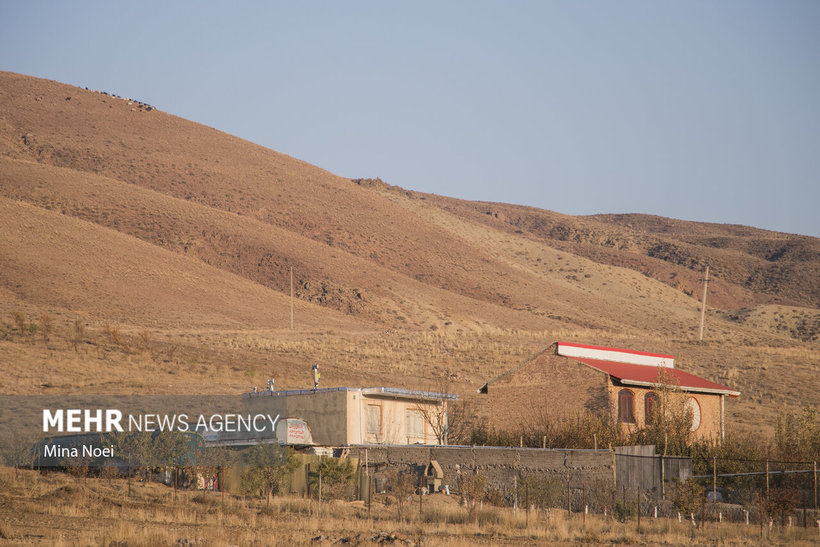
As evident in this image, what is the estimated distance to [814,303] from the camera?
148 meters

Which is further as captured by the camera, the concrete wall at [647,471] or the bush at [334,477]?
the bush at [334,477]

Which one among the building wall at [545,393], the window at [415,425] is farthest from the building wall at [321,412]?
the building wall at [545,393]

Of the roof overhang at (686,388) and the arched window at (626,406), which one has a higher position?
the roof overhang at (686,388)

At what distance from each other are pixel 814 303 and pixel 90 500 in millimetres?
140268

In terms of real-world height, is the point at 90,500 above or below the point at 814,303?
below

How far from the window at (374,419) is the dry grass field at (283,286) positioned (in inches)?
358

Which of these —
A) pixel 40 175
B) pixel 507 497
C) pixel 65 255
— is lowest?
pixel 507 497

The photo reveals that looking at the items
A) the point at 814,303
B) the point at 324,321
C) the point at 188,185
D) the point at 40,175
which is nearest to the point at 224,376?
the point at 324,321

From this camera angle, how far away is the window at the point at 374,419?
1419 inches

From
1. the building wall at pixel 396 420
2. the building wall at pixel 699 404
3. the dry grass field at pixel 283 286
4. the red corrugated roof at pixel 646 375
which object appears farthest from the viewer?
the dry grass field at pixel 283 286

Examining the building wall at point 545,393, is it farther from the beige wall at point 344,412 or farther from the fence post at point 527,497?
the fence post at point 527,497

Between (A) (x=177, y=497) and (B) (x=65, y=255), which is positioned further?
(B) (x=65, y=255)

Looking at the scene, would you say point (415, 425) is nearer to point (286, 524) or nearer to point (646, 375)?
point (646, 375)

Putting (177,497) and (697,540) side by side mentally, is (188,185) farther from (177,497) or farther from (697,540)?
(697,540)
